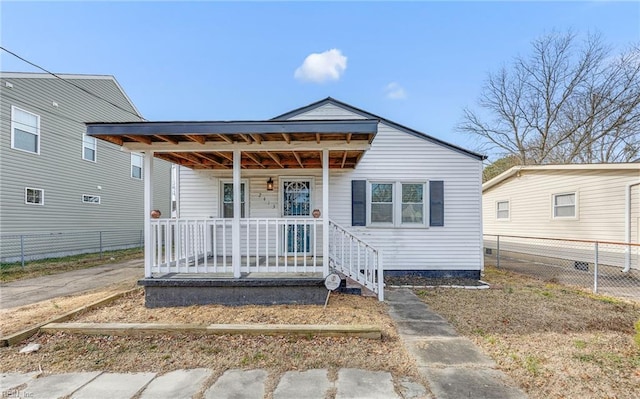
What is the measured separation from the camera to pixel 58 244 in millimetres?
10945

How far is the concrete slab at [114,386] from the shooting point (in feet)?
8.55

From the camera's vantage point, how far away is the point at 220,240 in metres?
7.57

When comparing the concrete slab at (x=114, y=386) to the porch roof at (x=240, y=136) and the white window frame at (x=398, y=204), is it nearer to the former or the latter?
the porch roof at (x=240, y=136)

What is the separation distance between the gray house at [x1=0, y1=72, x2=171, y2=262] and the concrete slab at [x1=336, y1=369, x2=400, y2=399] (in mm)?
8073

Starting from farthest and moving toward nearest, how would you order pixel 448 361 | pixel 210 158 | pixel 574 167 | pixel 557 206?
pixel 557 206
pixel 574 167
pixel 210 158
pixel 448 361

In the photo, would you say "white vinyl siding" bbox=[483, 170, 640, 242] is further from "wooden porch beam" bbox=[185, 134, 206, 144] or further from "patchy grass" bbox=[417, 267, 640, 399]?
"wooden porch beam" bbox=[185, 134, 206, 144]

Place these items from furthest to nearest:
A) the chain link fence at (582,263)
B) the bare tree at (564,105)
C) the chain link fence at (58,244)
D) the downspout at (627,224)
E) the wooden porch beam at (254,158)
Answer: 1. the bare tree at (564,105)
2. the chain link fence at (58,244)
3. the downspout at (627,224)
4. the chain link fence at (582,263)
5. the wooden porch beam at (254,158)

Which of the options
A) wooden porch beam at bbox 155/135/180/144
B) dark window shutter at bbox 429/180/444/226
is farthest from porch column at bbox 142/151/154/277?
dark window shutter at bbox 429/180/444/226

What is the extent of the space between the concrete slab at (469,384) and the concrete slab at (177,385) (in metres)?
2.10

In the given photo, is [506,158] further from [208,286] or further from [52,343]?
Result: [52,343]

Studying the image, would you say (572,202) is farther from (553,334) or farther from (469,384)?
(469,384)

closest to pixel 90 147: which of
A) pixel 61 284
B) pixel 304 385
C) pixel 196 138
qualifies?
pixel 61 284

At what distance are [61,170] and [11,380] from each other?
35.5ft

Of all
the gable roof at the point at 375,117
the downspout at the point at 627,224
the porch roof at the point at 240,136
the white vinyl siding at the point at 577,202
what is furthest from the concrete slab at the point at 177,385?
the white vinyl siding at the point at 577,202
